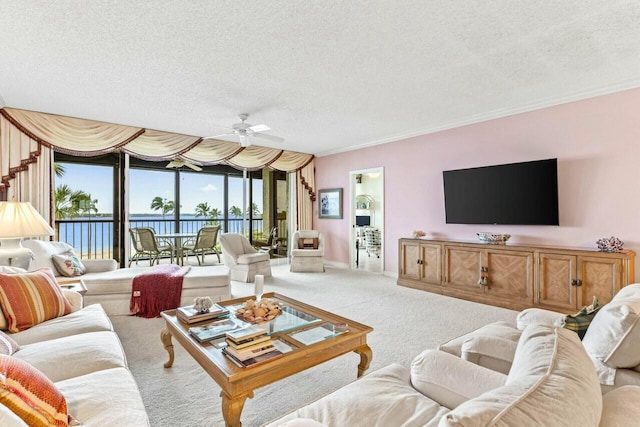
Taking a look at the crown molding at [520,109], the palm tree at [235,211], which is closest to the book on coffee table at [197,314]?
the crown molding at [520,109]

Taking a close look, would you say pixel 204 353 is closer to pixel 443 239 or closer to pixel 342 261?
pixel 443 239

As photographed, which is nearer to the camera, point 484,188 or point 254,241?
point 484,188

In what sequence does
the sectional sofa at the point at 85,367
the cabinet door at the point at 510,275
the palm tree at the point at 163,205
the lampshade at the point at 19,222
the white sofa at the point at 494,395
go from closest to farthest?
the white sofa at the point at 494,395, the sectional sofa at the point at 85,367, the lampshade at the point at 19,222, the cabinet door at the point at 510,275, the palm tree at the point at 163,205

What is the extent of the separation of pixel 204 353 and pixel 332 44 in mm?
2418

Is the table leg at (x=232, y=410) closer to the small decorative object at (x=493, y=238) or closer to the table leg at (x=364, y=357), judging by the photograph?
the table leg at (x=364, y=357)

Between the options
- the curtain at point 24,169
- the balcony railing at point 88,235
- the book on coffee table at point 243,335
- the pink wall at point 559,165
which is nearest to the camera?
the book on coffee table at point 243,335

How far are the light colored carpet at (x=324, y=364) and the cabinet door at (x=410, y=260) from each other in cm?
25

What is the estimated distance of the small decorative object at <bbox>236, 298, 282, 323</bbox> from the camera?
2340 mm

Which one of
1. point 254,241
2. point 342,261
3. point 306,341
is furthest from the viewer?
point 254,241

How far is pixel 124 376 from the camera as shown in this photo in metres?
1.54

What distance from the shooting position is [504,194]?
417 centimetres

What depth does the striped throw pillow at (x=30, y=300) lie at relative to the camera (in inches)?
80.7

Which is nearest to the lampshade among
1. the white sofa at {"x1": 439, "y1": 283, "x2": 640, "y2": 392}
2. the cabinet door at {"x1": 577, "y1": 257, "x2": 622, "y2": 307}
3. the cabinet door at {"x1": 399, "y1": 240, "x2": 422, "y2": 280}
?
the white sofa at {"x1": 439, "y1": 283, "x2": 640, "y2": 392}

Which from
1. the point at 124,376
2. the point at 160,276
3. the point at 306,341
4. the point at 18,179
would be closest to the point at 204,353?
the point at 124,376
